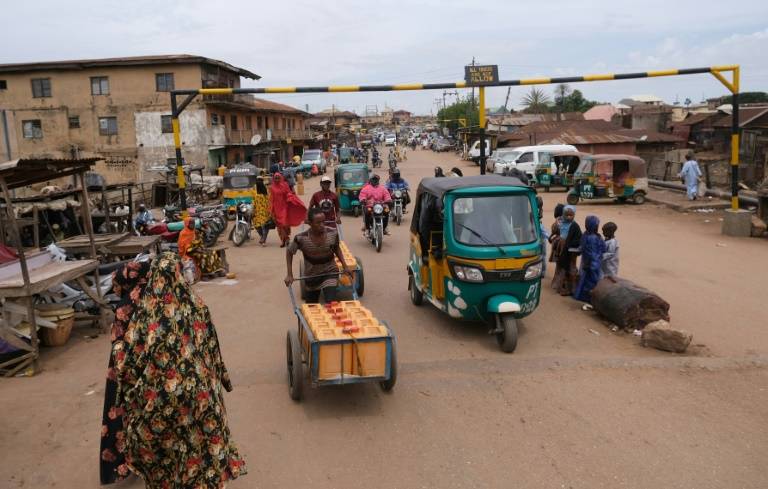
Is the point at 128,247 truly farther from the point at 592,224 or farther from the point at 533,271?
the point at 592,224

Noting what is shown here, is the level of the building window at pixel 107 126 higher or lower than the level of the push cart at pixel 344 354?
higher

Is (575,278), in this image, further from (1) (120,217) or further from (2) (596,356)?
(1) (120,217)

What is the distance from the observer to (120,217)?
1532cm

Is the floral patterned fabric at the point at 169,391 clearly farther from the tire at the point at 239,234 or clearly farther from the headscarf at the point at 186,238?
the tire at the point at 239,234

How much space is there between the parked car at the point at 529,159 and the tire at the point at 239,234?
16.0 metres

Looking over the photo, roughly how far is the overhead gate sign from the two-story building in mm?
26645

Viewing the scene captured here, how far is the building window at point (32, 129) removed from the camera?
3925 cm

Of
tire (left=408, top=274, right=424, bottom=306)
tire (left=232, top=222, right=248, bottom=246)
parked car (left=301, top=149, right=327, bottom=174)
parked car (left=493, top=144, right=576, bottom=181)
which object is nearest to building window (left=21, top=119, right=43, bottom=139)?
parked car (left=301, top=149, right=327, bottom=174)

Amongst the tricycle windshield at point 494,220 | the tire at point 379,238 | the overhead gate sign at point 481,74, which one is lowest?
the tire at point 379,238

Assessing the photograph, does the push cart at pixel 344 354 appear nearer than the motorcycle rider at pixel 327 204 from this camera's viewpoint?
Yes

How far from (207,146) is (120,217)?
24098 millimetres

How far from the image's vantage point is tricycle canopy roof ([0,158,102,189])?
269 inches

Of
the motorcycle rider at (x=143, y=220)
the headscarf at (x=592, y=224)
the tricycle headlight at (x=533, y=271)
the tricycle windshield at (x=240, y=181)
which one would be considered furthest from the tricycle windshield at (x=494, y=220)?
the tricycle windshield at (x=240, y=181)

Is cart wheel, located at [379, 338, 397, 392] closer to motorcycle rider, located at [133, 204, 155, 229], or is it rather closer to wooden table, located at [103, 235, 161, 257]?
wooden table, located at [103, 235, 161, 257]
